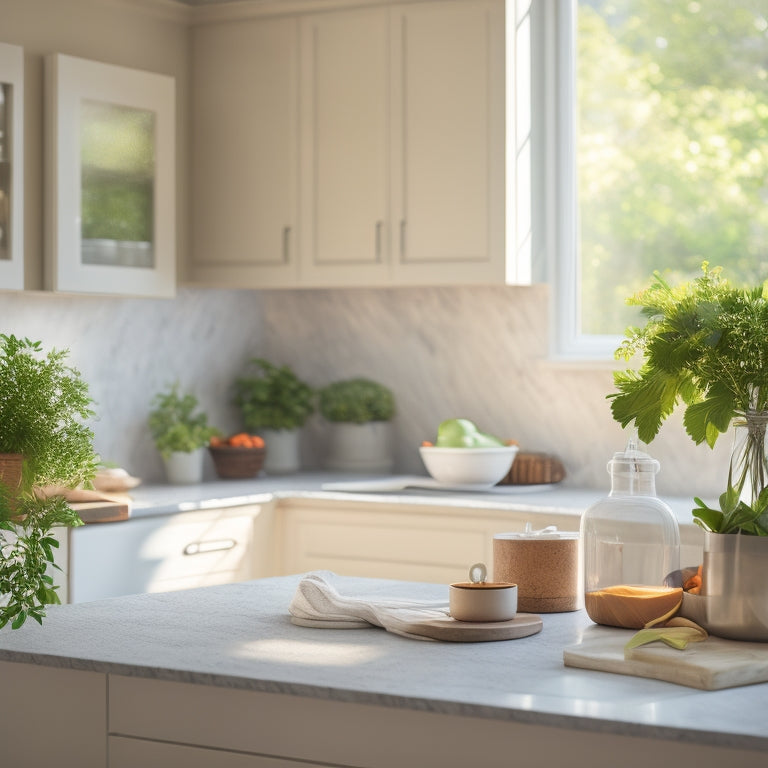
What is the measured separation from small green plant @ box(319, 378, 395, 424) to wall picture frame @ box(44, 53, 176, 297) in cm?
73

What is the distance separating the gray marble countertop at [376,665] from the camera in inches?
57.1

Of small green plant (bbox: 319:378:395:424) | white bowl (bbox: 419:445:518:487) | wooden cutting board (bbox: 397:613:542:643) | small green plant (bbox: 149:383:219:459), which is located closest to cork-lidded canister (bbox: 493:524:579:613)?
wooden cutting board (bbox: 397:613:542:643)

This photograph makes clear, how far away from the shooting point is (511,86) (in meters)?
4.07

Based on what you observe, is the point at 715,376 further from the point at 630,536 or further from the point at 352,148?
the point at 352,148

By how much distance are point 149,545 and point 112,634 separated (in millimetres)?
1828

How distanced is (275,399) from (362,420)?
1.10 feet

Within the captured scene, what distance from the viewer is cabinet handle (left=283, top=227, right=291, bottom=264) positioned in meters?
4.44

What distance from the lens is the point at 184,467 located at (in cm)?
439

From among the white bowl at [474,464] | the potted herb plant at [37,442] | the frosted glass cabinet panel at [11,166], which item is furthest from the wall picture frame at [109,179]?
the potted herb plant at [37,442]

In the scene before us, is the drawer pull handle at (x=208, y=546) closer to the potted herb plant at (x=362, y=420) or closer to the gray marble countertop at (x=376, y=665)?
the potted herb plant at (x=362, y=420)

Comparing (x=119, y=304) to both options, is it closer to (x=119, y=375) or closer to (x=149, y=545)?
(x=119, y=375)

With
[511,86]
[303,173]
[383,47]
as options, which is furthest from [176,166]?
[511,86]

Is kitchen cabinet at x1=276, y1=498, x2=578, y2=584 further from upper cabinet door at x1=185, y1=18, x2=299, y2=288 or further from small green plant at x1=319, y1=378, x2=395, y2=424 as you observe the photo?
upper cabinet door at x1=185, y1=18, x2=299, y2=288

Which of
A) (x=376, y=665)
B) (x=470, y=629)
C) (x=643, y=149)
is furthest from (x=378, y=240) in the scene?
(x=376, y=665)
